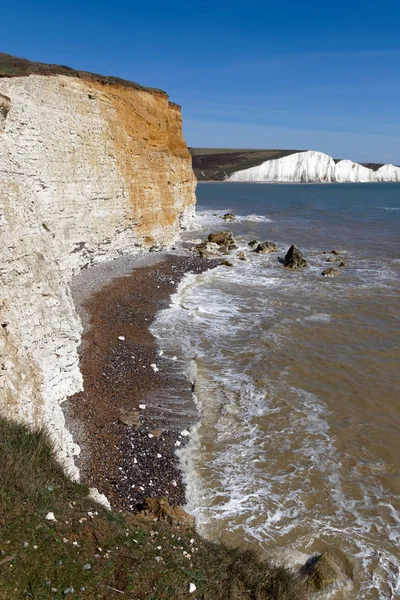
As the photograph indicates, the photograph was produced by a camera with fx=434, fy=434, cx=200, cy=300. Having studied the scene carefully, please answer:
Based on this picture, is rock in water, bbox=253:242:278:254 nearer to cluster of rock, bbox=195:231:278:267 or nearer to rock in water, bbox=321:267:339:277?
cluster of rock, bbox=195:231:278:267

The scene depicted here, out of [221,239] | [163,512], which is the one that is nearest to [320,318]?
[163,512]

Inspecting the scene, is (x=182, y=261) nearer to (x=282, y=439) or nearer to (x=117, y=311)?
(x=117, y=311)

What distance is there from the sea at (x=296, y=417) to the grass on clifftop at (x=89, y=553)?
4.67ft

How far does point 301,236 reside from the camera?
3862 centimetres

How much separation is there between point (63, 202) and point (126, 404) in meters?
11.0

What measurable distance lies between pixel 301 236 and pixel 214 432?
A: 31297mm

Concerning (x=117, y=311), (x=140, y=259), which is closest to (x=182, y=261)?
(x=140, y=259)

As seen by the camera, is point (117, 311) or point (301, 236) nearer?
point (117, 311)

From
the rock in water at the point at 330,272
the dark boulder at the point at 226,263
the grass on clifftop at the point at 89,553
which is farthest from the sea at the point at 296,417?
the dark boulder at the point at 226,263

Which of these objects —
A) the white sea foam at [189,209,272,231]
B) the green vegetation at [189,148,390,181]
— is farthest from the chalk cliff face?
the green vegetation at [189,148,390,181]

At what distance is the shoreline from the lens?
8.05 meters

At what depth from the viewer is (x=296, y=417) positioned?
10.4 meters

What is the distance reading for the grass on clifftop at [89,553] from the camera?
14.8 ft

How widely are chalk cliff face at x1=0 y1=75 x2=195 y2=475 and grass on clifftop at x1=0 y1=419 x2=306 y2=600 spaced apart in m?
1.59
